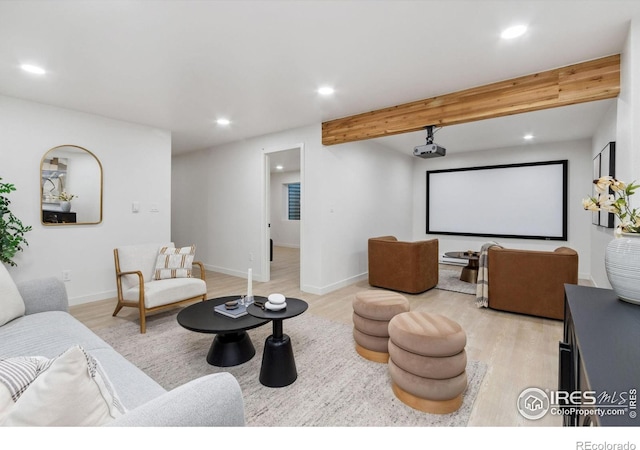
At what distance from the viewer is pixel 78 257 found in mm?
3809

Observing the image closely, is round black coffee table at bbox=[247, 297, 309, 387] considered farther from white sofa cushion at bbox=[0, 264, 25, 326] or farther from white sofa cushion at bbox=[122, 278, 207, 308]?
white sofa cushion at bbox=[0, 264, 25, 326]

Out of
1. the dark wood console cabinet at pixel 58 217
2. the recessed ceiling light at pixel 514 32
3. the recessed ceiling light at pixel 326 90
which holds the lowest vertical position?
the dark wood console cabinet at pixel 58 217

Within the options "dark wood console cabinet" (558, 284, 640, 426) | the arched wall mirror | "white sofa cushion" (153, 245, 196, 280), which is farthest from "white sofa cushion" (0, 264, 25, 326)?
"dark wood console cabinet" (558, 284, 640, 426)

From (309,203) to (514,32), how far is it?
9.84ft

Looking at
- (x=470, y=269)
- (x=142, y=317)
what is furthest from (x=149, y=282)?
(x=470, y=269)

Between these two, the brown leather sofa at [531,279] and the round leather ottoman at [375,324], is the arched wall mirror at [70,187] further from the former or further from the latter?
the brown leather sofa at [531,279]

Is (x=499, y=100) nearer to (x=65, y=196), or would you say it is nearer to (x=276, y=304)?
(x=276, y=304)

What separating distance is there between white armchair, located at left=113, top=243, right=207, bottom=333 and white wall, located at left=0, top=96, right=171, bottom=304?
101cm

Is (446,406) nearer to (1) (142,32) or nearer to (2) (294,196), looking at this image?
(1) (142,32)

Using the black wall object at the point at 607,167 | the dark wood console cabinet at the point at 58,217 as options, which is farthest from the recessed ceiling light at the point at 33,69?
the black wall object at the point at 607,167

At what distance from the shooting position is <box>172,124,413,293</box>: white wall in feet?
14.5

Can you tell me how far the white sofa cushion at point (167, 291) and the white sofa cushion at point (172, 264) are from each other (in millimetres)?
131

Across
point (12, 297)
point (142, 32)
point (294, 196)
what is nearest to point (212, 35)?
point (142, 32)

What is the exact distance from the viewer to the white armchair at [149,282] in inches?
117
